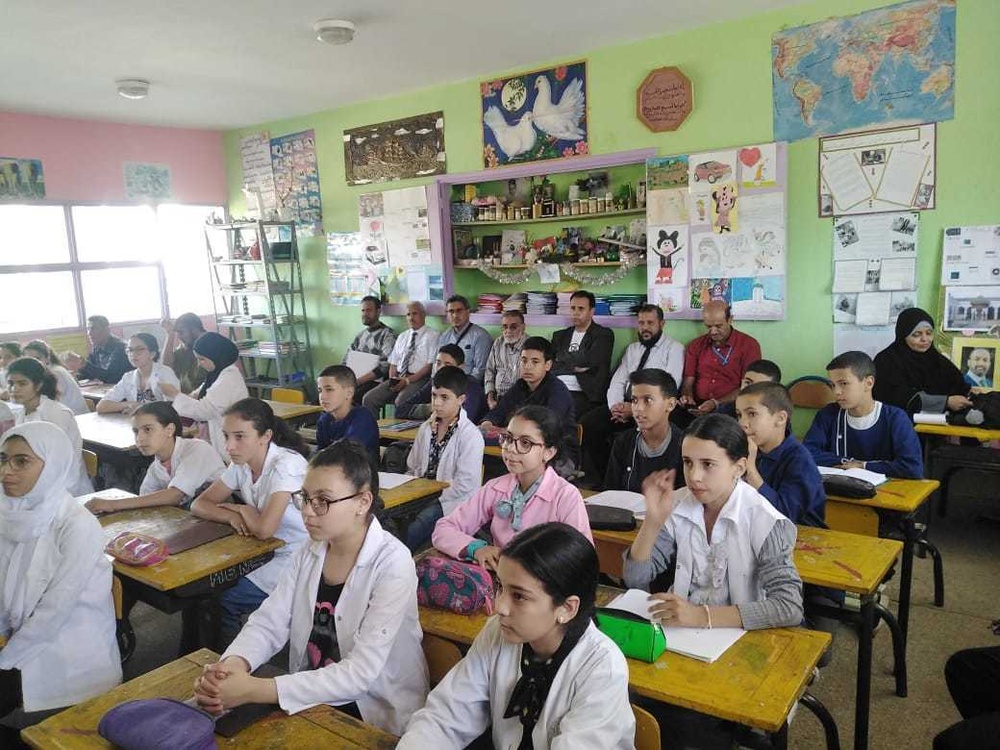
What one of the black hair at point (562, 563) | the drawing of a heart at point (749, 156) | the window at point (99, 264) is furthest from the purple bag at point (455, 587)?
the window at point (99, 264)

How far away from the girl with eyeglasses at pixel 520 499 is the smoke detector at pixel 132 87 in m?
5.34

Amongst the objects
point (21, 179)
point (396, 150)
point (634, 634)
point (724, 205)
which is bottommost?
point (634, 634)

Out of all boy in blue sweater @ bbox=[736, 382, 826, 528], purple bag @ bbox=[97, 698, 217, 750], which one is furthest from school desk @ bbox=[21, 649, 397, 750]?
boy in blue sweater @ bbox=[736, 382, 826, 528]

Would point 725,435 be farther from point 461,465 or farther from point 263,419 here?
point 263,419

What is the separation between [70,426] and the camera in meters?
3.97

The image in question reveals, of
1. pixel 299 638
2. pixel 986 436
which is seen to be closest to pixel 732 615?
pixel 299 638

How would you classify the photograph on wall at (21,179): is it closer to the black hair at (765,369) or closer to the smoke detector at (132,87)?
the smoke detector at (132,87)

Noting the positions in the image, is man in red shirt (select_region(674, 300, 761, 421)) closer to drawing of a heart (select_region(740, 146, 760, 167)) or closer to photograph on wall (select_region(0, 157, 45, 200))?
drawing of a heart (select_region(740, 146, 760, 167))

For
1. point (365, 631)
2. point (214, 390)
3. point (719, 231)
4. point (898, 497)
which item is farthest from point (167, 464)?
point (719, 231)

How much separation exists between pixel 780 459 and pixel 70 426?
12.0ft

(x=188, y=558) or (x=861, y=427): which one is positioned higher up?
(x=861, y=427)

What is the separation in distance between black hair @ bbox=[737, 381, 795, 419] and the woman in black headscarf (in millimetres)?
1995

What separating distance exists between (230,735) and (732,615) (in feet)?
3.98

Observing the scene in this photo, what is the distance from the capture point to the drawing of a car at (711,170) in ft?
16.9
